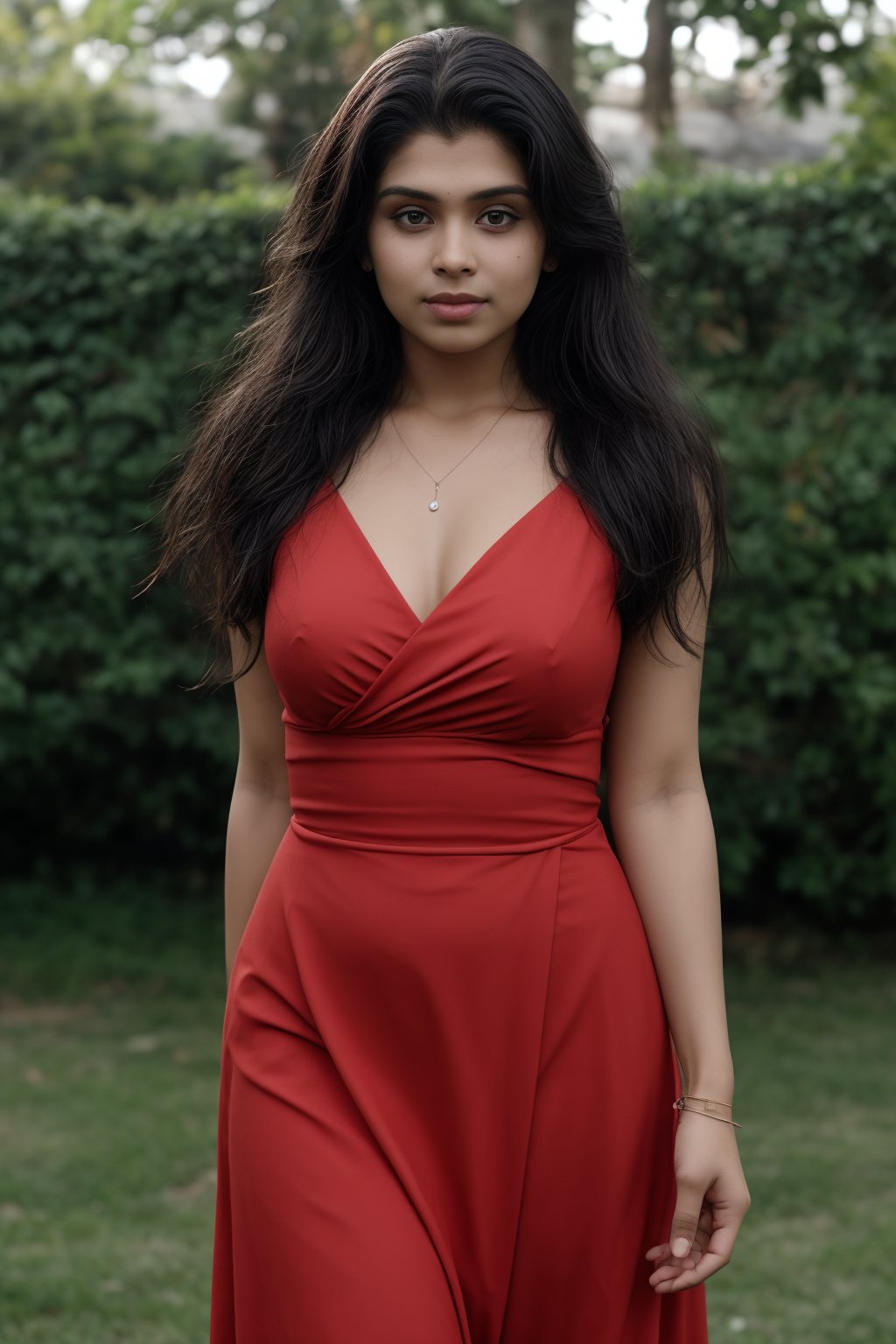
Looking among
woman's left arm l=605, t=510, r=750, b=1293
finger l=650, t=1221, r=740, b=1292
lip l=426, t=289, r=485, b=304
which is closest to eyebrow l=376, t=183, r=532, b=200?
lip l=426, t=289, r=485, b=304

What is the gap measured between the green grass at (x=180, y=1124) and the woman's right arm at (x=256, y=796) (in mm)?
782

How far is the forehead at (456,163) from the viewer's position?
7.07ft

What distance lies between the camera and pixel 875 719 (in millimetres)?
6188

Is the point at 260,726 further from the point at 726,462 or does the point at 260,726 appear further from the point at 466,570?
the point at 726,462

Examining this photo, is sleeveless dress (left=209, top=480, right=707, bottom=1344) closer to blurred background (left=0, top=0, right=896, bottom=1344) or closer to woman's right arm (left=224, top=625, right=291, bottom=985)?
woman's right arm (left=224, top=625, right=291, bottom=985)

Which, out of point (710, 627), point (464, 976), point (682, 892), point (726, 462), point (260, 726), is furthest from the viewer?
point (710, 627)

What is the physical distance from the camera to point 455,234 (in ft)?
7.02

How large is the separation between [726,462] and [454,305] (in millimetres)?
3691

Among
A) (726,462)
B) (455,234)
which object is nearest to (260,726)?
(455,234)

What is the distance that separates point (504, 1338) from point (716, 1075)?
0.44 m

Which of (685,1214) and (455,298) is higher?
(455,298)

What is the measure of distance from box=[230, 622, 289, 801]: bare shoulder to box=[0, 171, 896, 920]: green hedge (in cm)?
354

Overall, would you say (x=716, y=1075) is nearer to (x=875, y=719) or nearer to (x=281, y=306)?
(x=281, y=306)

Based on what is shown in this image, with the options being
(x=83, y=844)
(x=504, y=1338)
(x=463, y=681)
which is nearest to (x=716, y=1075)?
(x=504, y=1338)
